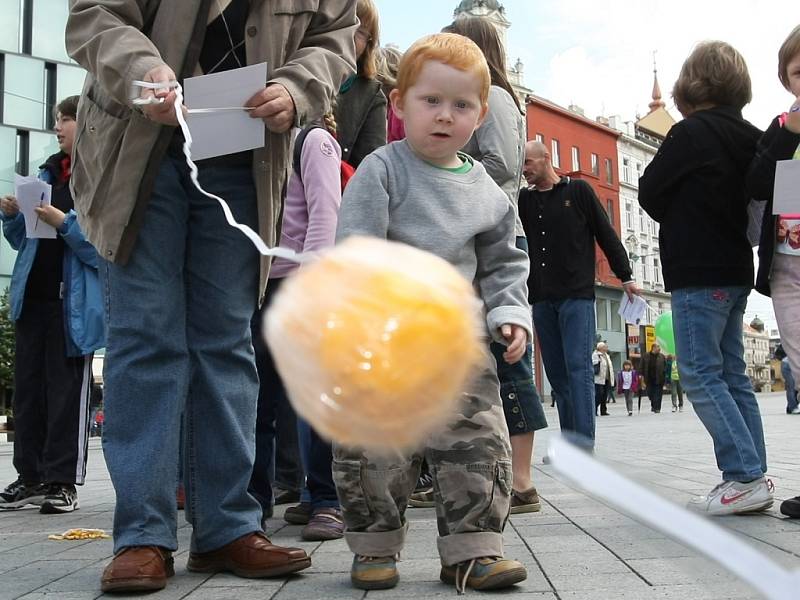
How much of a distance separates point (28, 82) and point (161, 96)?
34943 mm

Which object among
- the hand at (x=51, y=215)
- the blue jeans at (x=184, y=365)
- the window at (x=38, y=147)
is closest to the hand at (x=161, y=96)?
the blue jeans at (x=184, y=365)

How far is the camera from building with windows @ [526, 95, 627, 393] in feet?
176

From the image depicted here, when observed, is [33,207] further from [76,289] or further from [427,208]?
[427,208]

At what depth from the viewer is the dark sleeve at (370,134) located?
4.02 m

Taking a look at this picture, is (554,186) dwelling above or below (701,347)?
above

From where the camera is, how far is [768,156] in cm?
342

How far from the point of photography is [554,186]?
5.38m

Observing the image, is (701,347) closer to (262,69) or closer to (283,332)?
(262,69)

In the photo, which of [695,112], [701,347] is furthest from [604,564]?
[695,112]

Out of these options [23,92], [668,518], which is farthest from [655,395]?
[23,92]

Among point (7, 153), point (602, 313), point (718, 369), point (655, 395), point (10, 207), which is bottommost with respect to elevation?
point (655, 395)

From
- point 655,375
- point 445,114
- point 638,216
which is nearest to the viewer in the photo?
point 445,114

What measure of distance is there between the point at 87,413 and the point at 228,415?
2435 mm

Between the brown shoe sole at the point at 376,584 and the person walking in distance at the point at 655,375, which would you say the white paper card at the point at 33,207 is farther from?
the person walking in distance at the point at 655,375
